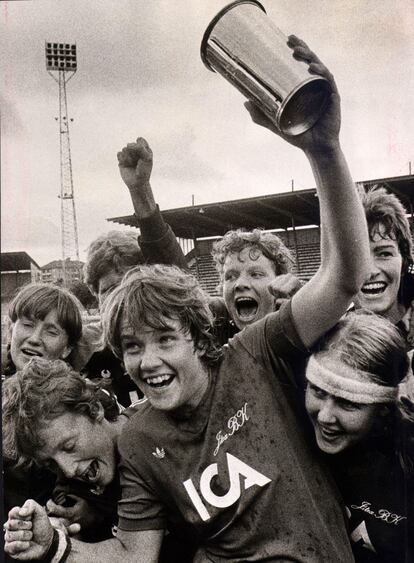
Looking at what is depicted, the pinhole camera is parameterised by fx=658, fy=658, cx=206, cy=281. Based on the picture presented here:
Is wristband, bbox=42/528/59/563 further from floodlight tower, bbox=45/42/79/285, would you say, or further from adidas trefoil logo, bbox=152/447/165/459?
floodlight tower, bbox=45/42/79/285

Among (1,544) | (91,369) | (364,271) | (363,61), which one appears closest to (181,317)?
(91,369)

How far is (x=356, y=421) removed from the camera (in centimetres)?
171

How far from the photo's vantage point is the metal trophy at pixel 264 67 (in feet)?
4.69

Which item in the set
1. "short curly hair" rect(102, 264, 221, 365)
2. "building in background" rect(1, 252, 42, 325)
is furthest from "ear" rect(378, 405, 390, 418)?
"building in background" rect(1, 252, 42, 325)

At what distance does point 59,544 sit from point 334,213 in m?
1.10

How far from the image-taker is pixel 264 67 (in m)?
1.47

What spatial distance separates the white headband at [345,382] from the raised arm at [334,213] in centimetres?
21

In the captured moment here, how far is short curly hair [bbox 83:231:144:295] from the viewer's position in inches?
74.6

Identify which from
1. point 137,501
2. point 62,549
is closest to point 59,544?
point 62,549

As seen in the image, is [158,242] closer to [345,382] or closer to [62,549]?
[345,382]

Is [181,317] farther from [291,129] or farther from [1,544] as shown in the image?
[1,544]

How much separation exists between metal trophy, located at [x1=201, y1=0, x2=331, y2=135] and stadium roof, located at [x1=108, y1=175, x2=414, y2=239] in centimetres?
35

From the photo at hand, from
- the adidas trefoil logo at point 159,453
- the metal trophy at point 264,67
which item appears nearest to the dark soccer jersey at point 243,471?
the adidas trefoil logo at point 159,453

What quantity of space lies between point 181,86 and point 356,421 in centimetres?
106
